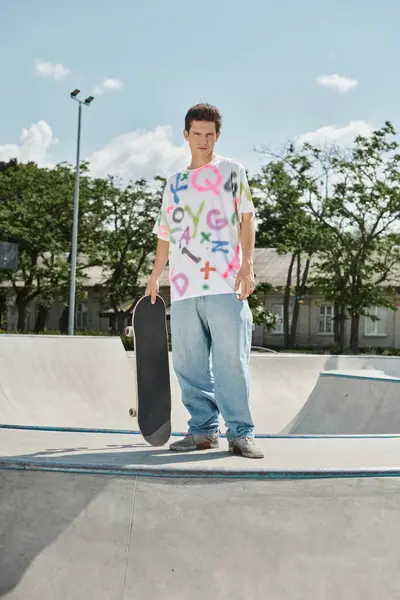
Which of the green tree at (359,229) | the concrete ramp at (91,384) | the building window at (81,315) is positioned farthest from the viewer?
the building window at (81,315)

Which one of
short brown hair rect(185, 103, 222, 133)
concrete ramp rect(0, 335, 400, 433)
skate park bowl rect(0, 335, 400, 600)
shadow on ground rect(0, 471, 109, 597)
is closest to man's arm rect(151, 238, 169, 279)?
short brown hair rect(185, 103, 222, 133)

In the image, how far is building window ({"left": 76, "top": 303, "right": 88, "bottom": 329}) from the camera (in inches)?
1905

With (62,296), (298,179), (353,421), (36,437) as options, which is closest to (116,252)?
(62,296)

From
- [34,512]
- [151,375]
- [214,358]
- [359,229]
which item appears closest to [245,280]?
[214,358]

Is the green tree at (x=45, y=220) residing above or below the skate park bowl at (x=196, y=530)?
above

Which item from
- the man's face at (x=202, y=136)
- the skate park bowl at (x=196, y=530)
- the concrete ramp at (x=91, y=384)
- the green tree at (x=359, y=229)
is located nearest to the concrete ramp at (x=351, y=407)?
the concrete ramp at (x=91, y=384)

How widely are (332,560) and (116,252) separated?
1484 inches

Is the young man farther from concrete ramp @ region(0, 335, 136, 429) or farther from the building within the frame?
the building

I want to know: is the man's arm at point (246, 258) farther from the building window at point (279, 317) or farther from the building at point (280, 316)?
the building window at point (279, 317)

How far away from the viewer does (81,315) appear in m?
48.7

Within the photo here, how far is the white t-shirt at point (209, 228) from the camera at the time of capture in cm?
377

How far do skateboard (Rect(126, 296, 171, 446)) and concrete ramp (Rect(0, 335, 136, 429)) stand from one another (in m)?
5.15

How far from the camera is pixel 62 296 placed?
37.6 metres

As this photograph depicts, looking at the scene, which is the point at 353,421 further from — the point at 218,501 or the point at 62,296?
the point at 62,296
